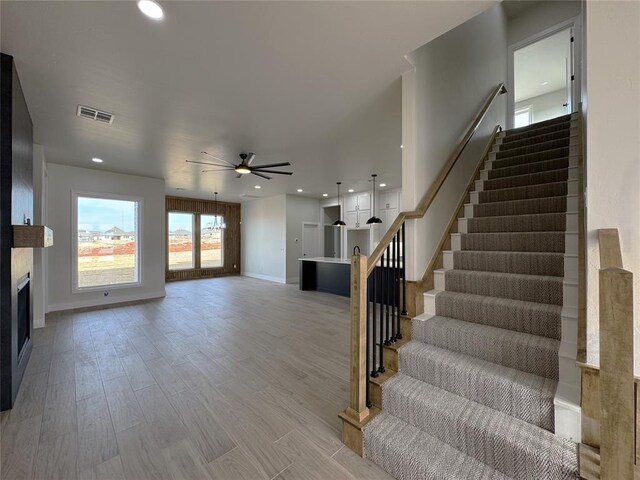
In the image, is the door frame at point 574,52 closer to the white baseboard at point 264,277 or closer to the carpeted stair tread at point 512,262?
the carpeted stair tread at point 512,262

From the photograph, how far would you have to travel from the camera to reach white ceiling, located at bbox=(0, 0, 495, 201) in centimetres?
176

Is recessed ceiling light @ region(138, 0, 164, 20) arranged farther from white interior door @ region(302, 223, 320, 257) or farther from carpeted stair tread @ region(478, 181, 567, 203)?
white interior door @ region(302, 223, 320, 257)

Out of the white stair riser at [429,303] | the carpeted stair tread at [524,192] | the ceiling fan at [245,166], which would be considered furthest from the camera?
the ceiling fan at [245,166]

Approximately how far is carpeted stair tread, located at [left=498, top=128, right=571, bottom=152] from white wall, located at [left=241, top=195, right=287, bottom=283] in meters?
6.05

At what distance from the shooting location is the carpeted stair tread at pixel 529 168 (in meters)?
3.12

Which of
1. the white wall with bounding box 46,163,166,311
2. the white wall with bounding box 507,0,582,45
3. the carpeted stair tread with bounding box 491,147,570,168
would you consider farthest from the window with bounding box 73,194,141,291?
the white wall with bounding box 507,0,582,45

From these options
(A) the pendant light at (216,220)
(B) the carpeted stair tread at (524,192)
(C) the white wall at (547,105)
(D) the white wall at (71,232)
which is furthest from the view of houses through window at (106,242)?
(C) the white wall at (547,105)

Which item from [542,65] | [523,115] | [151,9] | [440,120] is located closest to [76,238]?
[151,9]

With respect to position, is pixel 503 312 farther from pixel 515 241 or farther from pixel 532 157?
pixel 532 157

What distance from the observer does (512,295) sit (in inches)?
84.0

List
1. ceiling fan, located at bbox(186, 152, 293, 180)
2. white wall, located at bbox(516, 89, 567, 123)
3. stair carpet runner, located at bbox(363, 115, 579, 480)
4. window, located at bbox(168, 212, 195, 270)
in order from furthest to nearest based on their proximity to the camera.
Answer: window, located at bbox(168, 212, 195, 270)
white wall, located at bbox(516, 89, 567, 123)
ceiling fan, located at bbox(186, 152, 293, 180)
stair carpet runner, located at bbox(363, 115, 579, 480)

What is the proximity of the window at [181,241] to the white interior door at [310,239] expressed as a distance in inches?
159

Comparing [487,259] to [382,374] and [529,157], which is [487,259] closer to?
[382,374]

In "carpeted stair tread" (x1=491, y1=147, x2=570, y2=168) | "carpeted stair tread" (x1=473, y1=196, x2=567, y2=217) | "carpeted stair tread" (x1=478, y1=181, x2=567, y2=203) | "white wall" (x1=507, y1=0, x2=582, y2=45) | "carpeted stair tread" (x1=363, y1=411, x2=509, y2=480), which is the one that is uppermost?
"white wall" (x1=507, y1=0, x2=582, y2=45)
